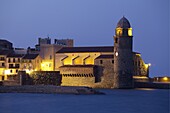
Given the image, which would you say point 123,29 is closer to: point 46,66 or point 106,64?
point 106,64

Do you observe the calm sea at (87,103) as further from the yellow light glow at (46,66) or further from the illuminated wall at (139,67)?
the yellow light glow at (46,66)

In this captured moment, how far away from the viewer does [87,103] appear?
46312 millimetres

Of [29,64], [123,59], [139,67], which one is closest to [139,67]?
[139,67]

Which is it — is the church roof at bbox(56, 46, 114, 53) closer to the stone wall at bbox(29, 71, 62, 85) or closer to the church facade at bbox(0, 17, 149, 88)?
the church facade at bbox(0, 17, 149, 88)

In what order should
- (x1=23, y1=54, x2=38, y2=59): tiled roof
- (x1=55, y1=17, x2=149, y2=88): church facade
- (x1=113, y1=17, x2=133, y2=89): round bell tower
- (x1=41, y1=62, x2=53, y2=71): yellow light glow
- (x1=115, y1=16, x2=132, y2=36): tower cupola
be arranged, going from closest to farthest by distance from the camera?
(x1=113, y1=17, x2=133, y2=89): round bell tower
(x1=55, y1=17, x2=149, y2=88): church facade
(x1=115, y1=16, x2=132, y2=36): tower cupola
(x1=23, y1=54, x2=38, y2=59): tiled roof
(x1=41, y1=62, x2=53, y2=71): yellow light glow

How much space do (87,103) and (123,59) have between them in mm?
15844

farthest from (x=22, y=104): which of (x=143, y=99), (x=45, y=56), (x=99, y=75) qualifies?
(x=45, y=56)

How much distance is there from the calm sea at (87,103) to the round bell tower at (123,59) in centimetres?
544

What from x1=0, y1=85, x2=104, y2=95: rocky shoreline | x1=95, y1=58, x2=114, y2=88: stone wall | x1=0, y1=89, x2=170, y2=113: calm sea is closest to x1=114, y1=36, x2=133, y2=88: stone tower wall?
x1=95, y1=58, x2=114, y2=88: stone wall

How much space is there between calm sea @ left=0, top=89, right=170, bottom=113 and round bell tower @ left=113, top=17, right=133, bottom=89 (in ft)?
17.8

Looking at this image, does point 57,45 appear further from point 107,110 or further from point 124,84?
point 107,110

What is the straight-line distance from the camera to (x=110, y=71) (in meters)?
63.1

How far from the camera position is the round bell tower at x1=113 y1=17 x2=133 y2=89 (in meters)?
61.3

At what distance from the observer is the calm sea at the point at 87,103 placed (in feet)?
137
